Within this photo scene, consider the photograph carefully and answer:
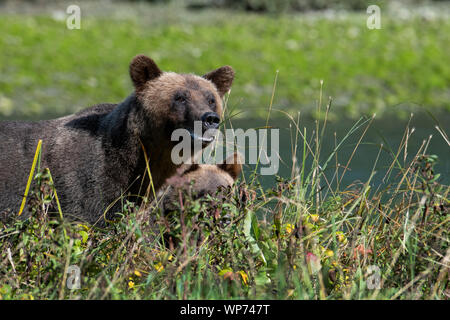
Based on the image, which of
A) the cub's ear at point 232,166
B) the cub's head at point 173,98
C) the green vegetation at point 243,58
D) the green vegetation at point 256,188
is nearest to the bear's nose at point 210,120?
the cub's head at point 173,98

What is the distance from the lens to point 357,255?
14.8 ft

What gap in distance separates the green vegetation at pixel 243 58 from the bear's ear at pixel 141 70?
708 centimetres

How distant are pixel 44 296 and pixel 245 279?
118 centimetres

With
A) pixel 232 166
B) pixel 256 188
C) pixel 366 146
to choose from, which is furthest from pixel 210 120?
pixel 366 146

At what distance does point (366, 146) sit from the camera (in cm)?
1026

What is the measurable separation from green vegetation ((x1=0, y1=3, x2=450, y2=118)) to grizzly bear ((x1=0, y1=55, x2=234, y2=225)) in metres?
7.12

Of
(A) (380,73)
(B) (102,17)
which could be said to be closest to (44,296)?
(A) (380,73)

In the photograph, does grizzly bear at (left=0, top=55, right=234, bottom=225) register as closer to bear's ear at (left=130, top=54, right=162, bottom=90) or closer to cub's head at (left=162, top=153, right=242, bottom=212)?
bear's ear at (left=130, top=54, right=162, bottom=90)

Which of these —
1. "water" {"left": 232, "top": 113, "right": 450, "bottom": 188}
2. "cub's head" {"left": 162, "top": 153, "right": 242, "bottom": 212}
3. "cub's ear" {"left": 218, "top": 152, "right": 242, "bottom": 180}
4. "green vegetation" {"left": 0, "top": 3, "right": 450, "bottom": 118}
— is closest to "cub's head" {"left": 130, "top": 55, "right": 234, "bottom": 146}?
"cub's head" {"left": 162, "top": 153, "right": 242, "bottom": 212}

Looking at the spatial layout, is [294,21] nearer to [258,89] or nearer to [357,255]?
[258,89]

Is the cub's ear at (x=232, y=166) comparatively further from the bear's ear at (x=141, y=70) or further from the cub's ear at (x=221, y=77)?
the bear's ear at (x=141, y=70)

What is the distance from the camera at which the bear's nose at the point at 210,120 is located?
17.8ft

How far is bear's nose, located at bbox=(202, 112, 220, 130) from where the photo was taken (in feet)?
17.8

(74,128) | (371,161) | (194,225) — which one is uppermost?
(74,128)
